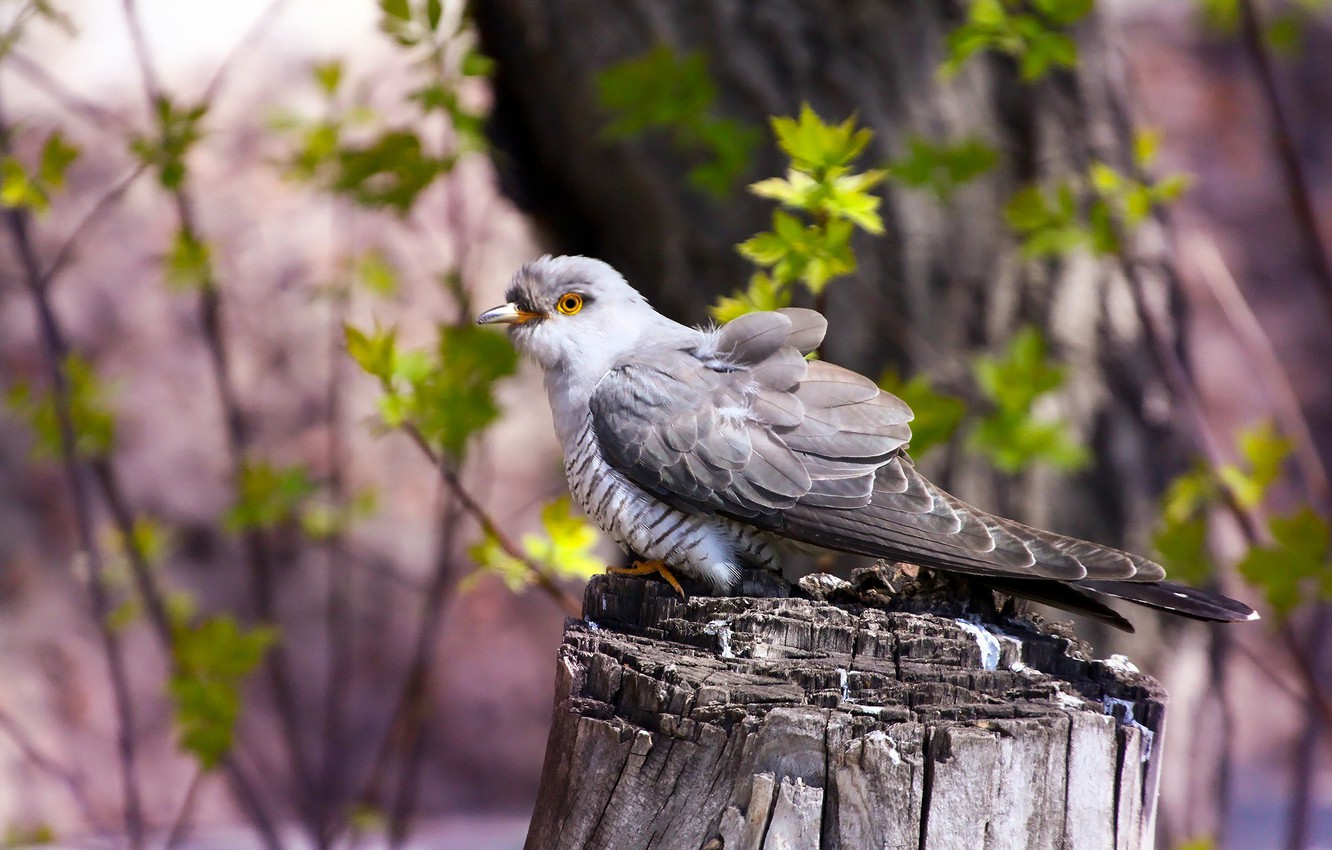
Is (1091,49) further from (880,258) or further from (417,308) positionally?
(417,308)

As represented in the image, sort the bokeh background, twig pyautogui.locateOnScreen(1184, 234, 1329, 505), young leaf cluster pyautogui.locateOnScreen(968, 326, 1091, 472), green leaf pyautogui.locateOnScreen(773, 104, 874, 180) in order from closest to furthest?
green leaf pyautogui.locateOnScreen(773, 104, 874, 180), young leaf cluster pyautogui.locateOnScreen(968, 326, 1091, 472), twig pyautogui.locateOnScreen(1184, 234, 1329, 505), the bokeh background

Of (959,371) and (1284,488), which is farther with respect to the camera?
(1284,488)

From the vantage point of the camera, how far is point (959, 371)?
391 cm

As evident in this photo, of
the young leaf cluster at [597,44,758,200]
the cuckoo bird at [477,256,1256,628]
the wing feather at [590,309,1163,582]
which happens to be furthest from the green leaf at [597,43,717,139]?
the wing feather at [590,309,1163,582]

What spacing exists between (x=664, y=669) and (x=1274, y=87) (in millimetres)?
2552

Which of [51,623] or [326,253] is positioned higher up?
[326,253]

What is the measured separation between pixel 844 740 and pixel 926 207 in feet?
9.01

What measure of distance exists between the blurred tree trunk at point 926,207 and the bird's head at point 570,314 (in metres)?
1.47

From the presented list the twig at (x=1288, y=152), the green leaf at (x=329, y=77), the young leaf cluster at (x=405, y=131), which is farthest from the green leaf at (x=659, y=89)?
the twig at (x=1288, y=152)

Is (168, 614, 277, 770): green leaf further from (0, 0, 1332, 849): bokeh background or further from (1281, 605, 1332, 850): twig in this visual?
(1281, 605, 1332, 850): twig

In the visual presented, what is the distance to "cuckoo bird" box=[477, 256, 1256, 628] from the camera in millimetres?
2053

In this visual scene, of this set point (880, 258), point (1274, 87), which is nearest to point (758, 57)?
point (880, 258)

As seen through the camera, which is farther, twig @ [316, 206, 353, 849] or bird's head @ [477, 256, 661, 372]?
twig @ [316, 206, 353, 849]

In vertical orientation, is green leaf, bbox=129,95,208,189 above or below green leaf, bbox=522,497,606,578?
above
